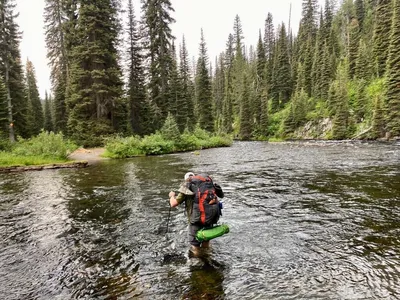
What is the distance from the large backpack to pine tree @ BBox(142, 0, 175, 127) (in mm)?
33921

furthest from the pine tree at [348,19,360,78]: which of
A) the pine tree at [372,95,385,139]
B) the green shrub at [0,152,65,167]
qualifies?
the green shrub at [0,152,65,167]

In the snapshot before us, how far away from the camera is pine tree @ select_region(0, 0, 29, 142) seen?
32.3m

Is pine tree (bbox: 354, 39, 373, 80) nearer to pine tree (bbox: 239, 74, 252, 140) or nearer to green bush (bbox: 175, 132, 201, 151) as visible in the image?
pine tree (bbox: 239, 74, 252, 140)

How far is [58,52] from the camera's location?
39.1 metres

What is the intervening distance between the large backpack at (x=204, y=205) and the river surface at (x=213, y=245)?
2.77 feet

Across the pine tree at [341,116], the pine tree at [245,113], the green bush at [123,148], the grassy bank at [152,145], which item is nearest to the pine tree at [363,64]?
the pine tree at [341,116]

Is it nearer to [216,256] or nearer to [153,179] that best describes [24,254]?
[216,256]

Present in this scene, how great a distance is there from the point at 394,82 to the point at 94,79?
39224 mm

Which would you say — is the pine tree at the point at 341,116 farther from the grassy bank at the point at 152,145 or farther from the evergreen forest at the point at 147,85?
the grassy bank at the point at 152,145

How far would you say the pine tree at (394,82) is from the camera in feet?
120

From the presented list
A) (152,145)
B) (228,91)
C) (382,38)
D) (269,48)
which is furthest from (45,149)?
(269,48)

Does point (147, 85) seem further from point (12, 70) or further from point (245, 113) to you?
point (245, 113)

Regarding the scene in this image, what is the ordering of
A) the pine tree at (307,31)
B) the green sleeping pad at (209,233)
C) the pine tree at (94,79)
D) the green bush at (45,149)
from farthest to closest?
1. the pine tree at (307,31)
2. the pine tree at (94,79)
3. the green bush at (45,149)
4. the green sleeping pad at (209,233)

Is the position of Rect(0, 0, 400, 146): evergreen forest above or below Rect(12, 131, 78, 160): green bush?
above
